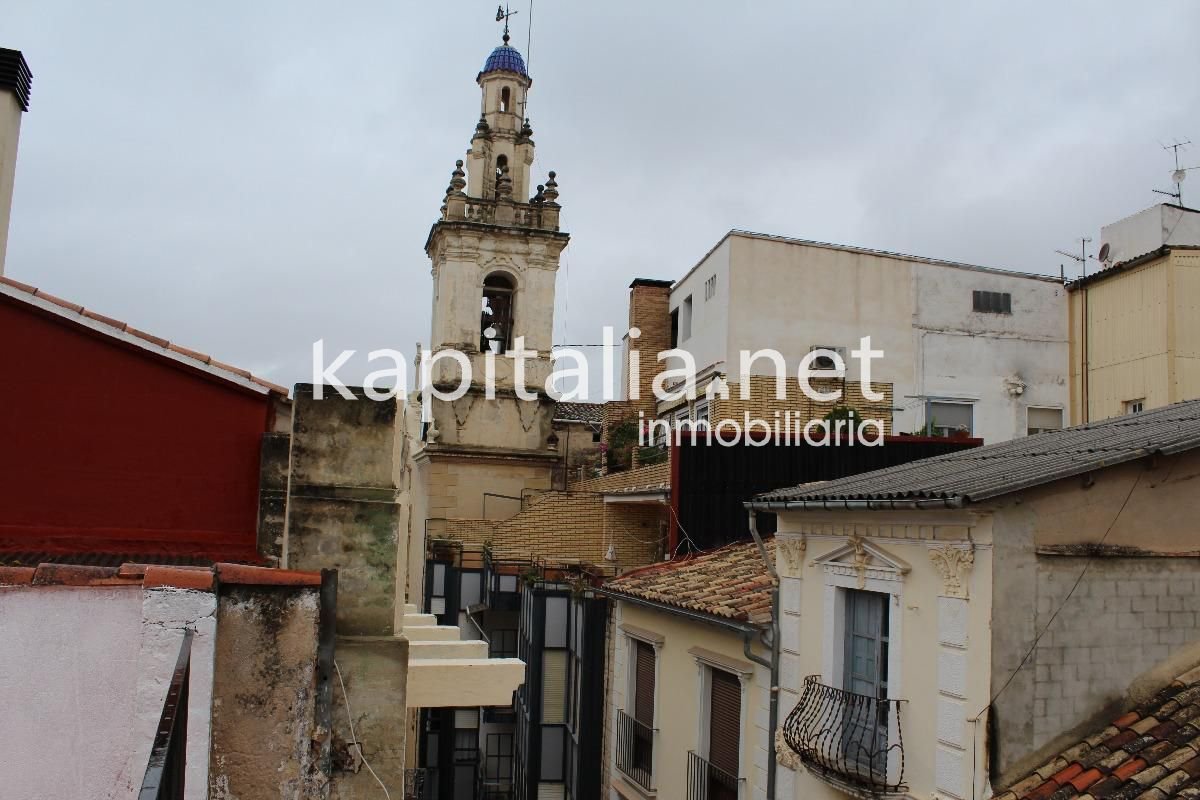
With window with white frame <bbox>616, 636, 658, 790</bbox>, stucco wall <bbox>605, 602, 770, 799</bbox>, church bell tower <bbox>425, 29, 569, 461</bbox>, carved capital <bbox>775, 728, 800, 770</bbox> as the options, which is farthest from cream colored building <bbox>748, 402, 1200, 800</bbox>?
church bell tower <bbox>425, 29, 569, 461</bbox>

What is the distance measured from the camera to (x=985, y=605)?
761cm

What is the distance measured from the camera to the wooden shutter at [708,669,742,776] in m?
11.8

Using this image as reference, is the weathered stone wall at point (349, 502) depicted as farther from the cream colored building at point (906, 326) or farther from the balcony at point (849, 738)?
the cream colored building at point (906, 326)

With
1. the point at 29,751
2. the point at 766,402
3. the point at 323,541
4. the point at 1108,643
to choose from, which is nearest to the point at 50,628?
the point at 29,751

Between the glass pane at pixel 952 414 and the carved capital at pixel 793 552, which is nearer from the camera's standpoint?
the carved capital at pixel 793 552

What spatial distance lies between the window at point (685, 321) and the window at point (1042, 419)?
25.6 feet

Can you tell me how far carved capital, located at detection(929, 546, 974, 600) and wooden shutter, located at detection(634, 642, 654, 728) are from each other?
6866 mm

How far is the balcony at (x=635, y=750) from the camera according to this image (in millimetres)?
14203

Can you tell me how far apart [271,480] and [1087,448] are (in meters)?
6.57

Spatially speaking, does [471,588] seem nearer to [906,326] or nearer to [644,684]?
[644,684]

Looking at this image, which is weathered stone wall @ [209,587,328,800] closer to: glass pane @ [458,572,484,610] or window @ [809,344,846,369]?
glass pane @ [458,572,484,610]

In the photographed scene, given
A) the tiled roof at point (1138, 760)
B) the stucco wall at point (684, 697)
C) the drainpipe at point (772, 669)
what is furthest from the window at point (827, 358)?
the tiled roof at point (1138, 760)

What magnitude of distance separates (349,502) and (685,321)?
19485 millimetres

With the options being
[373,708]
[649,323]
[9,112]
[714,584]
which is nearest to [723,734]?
[714,584]
